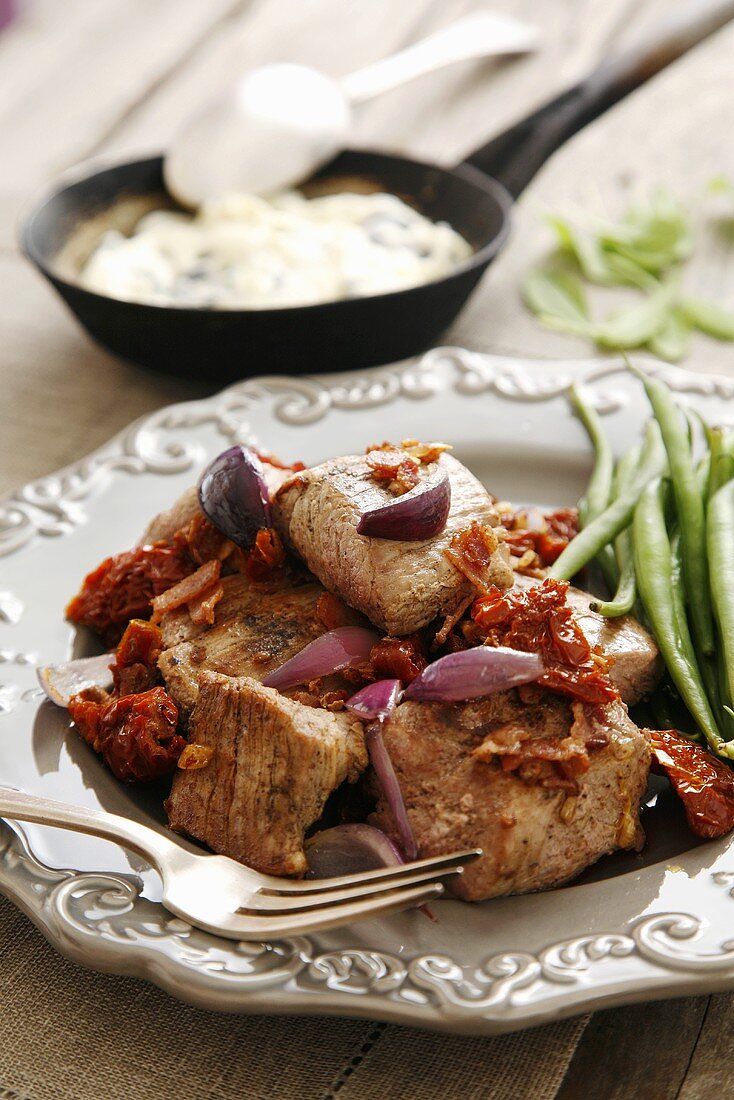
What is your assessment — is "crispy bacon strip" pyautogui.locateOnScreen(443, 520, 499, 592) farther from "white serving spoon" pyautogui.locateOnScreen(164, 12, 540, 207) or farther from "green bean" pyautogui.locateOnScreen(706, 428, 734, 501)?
"white serving spoon" pyautogui.locateOnScreen(164, 12, 540, 207)

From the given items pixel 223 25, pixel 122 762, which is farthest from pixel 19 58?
pixel 122 762

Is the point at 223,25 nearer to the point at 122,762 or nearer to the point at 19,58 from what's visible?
the point at 19,58

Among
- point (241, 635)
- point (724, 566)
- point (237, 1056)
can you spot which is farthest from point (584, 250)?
point (237, 1056)

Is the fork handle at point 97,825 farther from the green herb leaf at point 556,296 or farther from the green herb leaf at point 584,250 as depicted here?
the green herb leaf at point 584,250

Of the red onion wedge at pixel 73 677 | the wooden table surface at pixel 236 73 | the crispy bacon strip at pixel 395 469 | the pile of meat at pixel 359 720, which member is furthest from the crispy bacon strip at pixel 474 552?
the wooden table surface at pixel 236 73

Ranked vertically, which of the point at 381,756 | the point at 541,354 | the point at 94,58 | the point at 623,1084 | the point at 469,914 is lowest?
the point at 541,354

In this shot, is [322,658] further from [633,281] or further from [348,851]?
[633,281]
